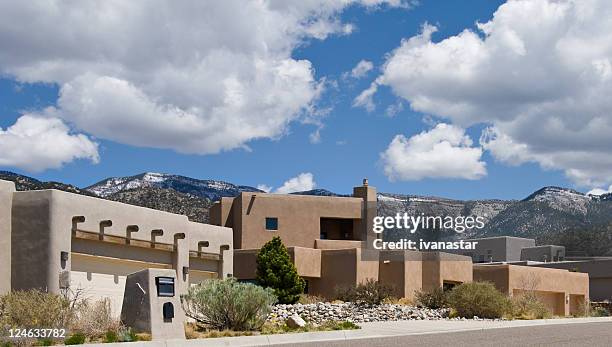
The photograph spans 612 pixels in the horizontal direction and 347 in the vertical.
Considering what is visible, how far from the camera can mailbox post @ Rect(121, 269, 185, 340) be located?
22.3m

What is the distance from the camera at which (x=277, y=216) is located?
5666 centimetres

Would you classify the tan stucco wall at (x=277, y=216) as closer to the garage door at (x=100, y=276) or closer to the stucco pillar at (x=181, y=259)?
the stucco pillar at (x=181, y=259)

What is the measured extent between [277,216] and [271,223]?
0.61 metres

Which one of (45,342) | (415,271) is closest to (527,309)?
(415,271)

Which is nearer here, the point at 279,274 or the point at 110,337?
the point at 110,337

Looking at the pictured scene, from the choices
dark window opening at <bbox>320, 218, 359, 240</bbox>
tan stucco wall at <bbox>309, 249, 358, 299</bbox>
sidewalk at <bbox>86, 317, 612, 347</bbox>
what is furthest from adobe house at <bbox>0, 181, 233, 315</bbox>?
dark window opening at <bbox>320, 218, 359, 240</bbox>

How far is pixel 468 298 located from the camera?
41.1 m

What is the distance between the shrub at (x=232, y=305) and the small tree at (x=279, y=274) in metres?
18.0

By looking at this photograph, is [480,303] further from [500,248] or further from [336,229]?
[500,248]

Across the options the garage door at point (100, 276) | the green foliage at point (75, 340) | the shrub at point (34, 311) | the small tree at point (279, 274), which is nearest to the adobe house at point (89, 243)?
the garage door at point (100, 276)

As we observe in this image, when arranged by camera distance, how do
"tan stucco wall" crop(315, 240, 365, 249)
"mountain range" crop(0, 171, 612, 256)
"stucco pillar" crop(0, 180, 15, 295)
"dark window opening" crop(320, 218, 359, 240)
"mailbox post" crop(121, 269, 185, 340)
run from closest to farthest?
1. "mailbox post" crop(121, 269, 185, 340)
2. "stucco pillar" crop(0, 180, 15, 295)
3. "tan stucco wall" crop(315, 240, 365, 249)
4. "dark window opening" crop(320, 218, 359, 240)
5. "mountain range" crop(0, 171, 612, 256)

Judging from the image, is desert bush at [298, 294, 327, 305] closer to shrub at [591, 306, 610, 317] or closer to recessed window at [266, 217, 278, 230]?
recessed window at [266, 217, 278, 230]

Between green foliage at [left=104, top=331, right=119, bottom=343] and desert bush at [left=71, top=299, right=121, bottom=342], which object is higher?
desert bush at [left=71, top=299, right=121, bottom=342]

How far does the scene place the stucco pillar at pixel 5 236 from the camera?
25781 millimetres
